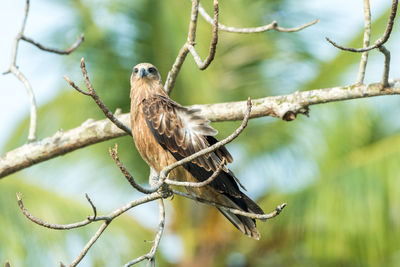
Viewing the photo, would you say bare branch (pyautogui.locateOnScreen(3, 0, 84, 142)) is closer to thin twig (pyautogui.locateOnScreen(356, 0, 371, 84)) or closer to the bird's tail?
the bird's tail

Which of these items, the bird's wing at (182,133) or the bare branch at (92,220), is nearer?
the bare branch at (92,220)

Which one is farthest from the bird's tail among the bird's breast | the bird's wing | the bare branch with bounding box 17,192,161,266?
the bare branch with bounding box 17,192,161,266

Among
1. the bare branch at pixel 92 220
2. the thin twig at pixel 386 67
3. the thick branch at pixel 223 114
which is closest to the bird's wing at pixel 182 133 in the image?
the thick branch at pixel 223 114

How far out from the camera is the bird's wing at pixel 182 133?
4.29m

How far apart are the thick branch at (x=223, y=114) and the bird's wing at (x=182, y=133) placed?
20cm

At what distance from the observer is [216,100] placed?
8.78 meters

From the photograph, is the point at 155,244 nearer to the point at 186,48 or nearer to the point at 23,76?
the point at 186,48

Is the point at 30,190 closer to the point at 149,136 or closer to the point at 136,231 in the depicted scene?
the point at 136,231

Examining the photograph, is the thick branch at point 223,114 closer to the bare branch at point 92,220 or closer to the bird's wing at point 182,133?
the bird's wing at point 182,133

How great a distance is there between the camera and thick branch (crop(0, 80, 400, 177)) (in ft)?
12.9

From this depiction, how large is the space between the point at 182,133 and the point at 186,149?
13 cm

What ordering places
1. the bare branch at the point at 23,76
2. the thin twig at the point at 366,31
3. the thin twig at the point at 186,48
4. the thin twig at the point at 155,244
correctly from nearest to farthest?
the thin twig at the point at 155,244, the thin twig at the point at 366,31, the thin twig at the point at 186,48, the bare branch at the point at 23,76

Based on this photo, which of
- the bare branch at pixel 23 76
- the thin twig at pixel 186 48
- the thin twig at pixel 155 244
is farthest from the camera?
the bare branch at pixel 23 76

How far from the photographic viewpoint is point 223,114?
4.44 m
